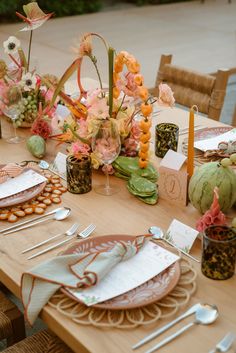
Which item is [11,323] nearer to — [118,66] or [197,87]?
[118,66]

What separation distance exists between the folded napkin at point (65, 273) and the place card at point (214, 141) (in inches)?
28.6

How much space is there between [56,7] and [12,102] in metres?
7.02

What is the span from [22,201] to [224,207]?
57cm

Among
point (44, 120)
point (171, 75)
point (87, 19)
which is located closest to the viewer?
point (44, 120)

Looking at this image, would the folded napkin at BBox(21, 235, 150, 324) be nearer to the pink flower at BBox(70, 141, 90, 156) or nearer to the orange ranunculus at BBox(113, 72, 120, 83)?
the pink flower at BBox(70, 141, 90, 156)

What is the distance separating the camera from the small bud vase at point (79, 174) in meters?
1.57

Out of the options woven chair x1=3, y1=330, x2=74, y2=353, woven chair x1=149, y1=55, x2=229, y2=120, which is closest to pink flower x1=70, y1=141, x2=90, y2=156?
woven chair x1=3, y1=330, x2=74, y2=353

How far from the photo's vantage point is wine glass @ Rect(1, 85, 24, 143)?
6.35ft

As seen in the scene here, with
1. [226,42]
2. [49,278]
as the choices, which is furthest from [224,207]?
[226,42]

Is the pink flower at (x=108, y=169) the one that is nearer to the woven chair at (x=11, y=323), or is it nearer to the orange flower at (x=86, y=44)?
the orange flower at (x=86, y=44)

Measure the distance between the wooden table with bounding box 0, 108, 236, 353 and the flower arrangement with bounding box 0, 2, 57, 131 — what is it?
0.19 meters

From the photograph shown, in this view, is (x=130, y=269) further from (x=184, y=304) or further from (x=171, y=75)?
(x=171, y=75)

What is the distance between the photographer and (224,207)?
143cm

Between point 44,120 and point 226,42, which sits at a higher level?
point 44,120
